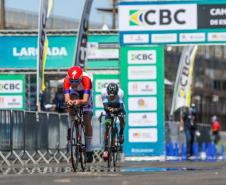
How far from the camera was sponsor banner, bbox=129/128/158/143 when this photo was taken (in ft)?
79.3

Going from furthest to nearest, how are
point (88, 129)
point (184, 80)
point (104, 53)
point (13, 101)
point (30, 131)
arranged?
point (184, 80) < point (104, 53) < point (13, 101) < point (30, 131) < point (88, 129)

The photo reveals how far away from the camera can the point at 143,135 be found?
79.3 ft

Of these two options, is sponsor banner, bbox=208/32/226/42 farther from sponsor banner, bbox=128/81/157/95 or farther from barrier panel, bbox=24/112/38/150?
barrier panel, bbox=24/112/38/150

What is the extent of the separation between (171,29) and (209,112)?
5908 centimetres

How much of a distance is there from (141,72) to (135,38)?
989 millimetres

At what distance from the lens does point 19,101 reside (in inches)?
1216

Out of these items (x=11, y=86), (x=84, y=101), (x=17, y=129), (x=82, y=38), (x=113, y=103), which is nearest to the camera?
(x=84, y=101)

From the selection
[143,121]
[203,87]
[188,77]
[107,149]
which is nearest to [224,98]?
[203,87]

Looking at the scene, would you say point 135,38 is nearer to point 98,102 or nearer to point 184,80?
point 98,102

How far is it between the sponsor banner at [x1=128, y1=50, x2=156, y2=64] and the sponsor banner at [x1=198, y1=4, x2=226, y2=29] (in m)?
1.62

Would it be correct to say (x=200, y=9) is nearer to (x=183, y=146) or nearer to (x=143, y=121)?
(x=143, y=121)

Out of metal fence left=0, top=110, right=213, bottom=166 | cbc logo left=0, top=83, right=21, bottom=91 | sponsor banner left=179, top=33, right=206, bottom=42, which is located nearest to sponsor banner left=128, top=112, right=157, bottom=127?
metal fence left=0, top=110, right=213, bottom=166

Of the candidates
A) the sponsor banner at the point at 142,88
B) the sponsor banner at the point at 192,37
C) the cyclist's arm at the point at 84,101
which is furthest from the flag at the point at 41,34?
the cyclist's arm at the point at 84,101

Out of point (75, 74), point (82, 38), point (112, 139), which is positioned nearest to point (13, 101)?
point (82, 38)
